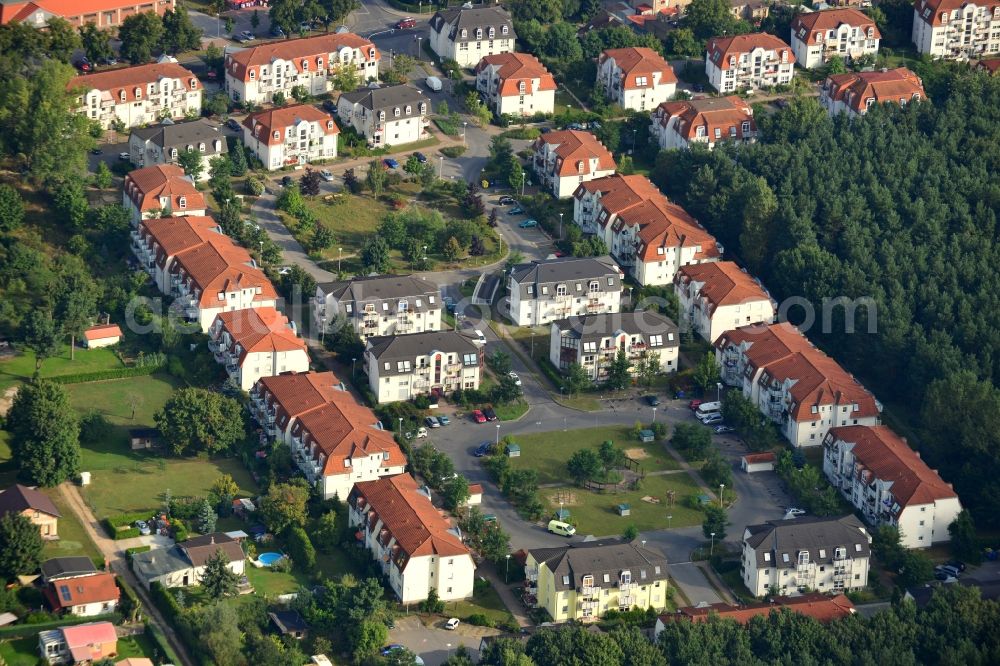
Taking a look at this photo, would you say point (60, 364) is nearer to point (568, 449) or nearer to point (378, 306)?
point (378, 306)

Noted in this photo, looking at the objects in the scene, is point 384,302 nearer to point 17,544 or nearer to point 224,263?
point 224,263

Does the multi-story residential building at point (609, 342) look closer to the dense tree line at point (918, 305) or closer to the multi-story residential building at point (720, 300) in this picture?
the multi-story residential building at point (720, 300)

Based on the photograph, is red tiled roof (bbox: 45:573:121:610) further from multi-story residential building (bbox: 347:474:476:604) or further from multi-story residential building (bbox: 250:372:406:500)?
multi-story residential building (bbox: 250:372:406:500)

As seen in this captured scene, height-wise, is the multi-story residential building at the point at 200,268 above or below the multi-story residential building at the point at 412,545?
above

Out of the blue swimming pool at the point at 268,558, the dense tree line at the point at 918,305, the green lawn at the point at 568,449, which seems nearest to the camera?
the blue swimming pool at the point at 268,558

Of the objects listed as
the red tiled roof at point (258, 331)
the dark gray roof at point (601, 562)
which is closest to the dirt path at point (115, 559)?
the red tiled roof at point (258, 331)

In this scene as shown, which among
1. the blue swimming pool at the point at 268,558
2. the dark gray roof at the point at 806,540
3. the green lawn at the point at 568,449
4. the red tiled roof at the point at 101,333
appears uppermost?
the red tiled roof at the point at 101,333

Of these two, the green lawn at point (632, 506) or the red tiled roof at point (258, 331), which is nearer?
the green lawn at point (632, 506)
